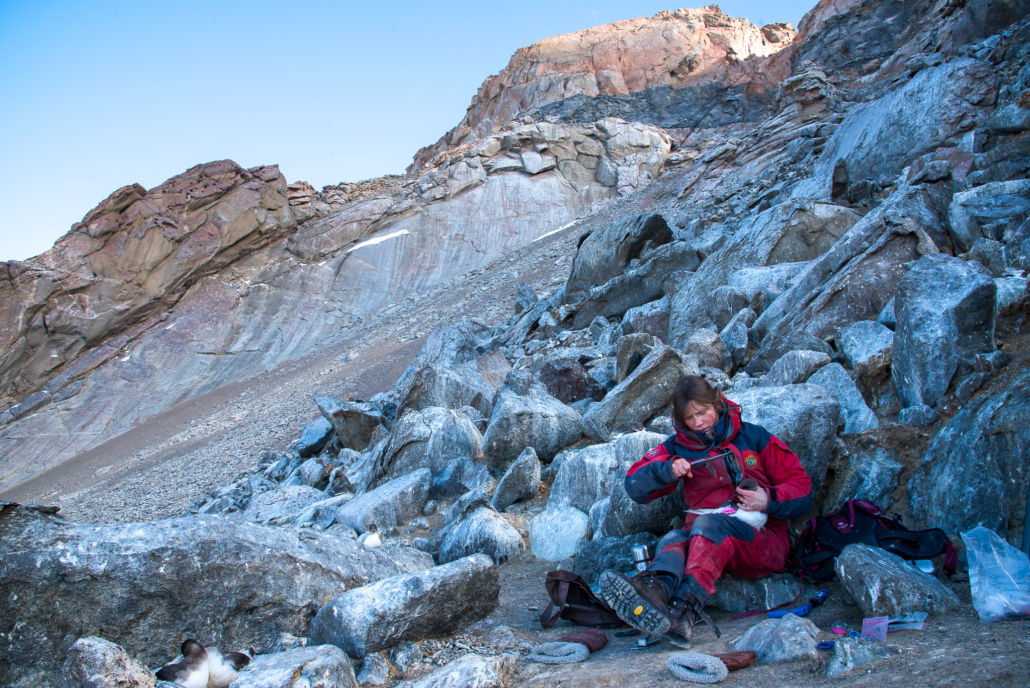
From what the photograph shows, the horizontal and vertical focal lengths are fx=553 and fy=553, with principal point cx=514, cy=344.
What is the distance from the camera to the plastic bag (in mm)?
1850

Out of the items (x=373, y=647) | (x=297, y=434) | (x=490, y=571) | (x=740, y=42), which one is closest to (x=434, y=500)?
(x=490, y=571)

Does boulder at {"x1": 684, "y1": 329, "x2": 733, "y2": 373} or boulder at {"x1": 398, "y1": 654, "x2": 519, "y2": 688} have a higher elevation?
boulder at {"x1": 684, "y1": 329, "x2": 733, "y2": 373}

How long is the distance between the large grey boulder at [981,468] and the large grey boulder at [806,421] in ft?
1.51

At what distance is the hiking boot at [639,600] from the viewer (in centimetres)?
224

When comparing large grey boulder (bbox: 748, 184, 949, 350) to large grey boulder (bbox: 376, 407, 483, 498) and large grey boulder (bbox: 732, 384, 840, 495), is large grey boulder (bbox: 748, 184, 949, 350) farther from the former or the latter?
large grey boulder (bbox: 376, 407, 483, 498)

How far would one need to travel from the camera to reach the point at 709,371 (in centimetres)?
506

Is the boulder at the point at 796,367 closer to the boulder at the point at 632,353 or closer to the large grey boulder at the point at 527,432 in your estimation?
the boulder at the point at 632,353

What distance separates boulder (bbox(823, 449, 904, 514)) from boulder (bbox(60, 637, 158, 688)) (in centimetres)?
322

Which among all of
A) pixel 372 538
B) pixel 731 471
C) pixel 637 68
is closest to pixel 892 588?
pixel 731 471

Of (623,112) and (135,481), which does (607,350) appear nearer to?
(135,481)

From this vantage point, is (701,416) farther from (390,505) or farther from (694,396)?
(390,505)

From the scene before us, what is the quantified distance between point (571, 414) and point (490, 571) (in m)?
2.59

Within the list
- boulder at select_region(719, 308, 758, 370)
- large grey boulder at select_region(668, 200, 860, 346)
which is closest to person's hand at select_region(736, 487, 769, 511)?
boulder at select_region(719, 308, 758, 370)

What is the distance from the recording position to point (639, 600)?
7.51ft
